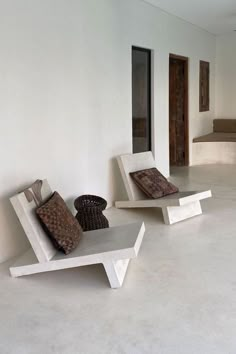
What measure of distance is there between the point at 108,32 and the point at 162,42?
1679 millimetres

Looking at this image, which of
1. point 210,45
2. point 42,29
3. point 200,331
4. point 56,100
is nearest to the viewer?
point 200,331

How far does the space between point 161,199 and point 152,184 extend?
0.33m

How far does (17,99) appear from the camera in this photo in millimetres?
3512

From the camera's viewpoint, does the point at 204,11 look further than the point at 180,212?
Yes

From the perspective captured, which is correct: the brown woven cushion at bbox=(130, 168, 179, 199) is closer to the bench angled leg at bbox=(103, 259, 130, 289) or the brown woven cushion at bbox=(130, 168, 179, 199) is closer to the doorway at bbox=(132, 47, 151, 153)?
the doorway at bbox=(132, 47, 151, 153)

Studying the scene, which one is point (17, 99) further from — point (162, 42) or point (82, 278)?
point (162, 42)

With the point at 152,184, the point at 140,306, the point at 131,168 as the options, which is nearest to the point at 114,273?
the point at 140,306

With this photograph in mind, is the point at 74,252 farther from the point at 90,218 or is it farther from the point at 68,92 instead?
the point at 68,92

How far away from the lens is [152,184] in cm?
474

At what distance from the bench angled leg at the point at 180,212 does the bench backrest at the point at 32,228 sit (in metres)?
1.57

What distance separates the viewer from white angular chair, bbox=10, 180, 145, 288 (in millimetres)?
2888

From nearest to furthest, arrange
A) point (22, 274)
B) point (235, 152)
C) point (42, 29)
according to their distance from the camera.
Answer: point (22, 274) < point (42, 29) < point (235, 152)

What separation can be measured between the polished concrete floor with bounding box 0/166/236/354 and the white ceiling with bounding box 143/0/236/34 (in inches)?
141

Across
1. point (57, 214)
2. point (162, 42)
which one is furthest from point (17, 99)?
point (162, 42)
